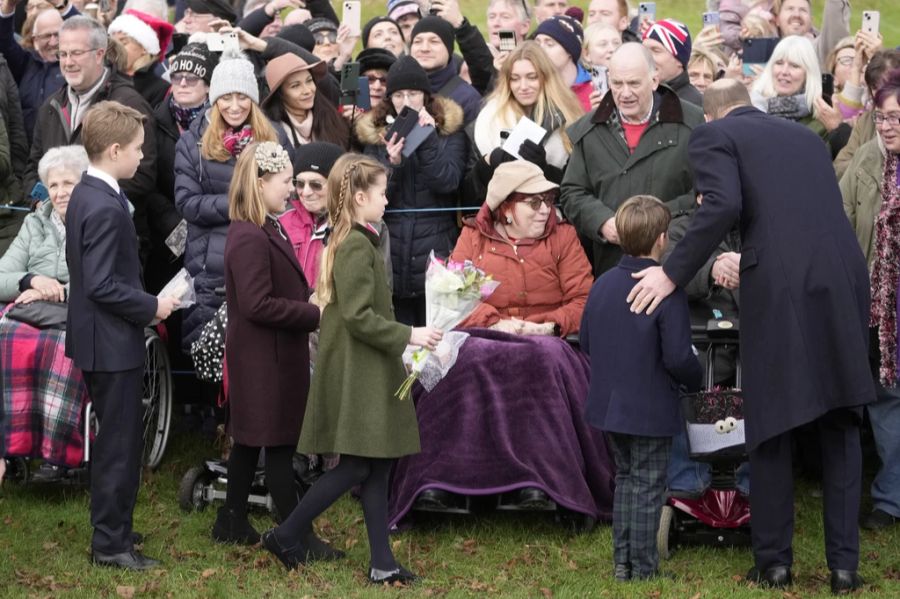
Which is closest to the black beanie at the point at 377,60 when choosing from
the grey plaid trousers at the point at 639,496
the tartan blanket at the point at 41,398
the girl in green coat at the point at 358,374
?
the tartan blanket at the point at 41,398

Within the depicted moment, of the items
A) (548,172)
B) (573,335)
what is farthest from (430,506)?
(548,172)

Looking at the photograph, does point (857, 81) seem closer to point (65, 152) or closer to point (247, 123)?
point (247, 123)

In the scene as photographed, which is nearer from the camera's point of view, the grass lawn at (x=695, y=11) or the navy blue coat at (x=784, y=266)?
the navy blue coat at (x=784, y=266)

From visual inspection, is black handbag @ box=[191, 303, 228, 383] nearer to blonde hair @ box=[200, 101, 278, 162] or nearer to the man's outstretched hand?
blonde hair @ box=[200, 101, 278, 162]

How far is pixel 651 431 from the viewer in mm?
6613

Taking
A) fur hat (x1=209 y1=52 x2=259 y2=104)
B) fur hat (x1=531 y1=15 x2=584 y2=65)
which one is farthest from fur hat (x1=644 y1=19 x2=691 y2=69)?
fur hat (x1=209 y1=52 x2=259 y2=104)

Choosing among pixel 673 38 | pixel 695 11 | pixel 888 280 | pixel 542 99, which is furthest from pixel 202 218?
pixel 695 11

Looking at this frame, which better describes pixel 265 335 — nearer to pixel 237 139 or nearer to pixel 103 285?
pixel 103 285

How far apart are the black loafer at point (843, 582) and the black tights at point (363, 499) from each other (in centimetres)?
207

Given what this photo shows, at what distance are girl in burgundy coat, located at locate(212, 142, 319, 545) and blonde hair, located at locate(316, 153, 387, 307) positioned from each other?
12.4 inches

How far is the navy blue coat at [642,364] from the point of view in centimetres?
661

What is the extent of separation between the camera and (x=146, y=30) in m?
10.7

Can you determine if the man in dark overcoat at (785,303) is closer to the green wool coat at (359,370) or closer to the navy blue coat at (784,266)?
the navy blue coat at (784,266)

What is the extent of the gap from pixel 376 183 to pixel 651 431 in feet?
5.79
